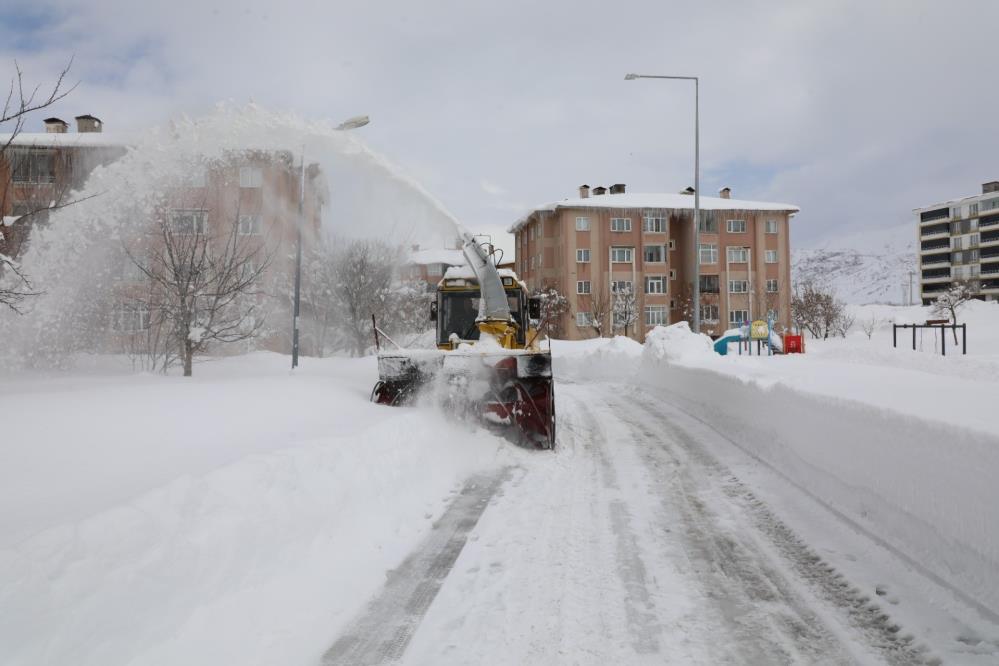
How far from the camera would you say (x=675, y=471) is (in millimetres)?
7152

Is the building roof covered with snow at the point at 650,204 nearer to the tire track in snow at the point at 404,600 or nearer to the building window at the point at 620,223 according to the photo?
the building window at the point at 620,223

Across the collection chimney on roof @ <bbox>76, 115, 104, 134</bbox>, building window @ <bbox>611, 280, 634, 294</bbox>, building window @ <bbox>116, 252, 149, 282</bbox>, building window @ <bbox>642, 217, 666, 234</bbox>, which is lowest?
building window @ <bbox>116, 252, 149, 282</bbox>

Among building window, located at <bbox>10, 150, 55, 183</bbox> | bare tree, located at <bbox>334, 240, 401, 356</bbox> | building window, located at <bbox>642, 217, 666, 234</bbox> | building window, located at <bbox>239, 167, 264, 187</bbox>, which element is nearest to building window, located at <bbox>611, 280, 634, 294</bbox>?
building window, located at <bbox>642, 217, 666, 234</bbox>

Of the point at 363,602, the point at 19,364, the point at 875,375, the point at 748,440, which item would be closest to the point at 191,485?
the point at 363,602

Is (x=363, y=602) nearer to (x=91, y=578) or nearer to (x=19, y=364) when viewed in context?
(x=91, y=578)

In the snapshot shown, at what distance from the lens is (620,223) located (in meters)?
49.4

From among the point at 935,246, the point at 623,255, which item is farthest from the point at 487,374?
the point at 935,246

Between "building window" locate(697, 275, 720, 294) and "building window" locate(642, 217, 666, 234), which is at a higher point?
"building window" locate(642, 217, 666, 234)

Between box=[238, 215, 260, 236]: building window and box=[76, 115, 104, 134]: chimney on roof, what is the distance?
2684mm

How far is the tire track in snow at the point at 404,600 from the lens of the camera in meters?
3.09

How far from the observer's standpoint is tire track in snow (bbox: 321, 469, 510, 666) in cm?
309

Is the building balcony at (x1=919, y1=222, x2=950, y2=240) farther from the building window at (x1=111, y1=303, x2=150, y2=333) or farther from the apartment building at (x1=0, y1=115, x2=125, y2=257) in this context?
the apartment building at (x1=0, y1=115, x2=125, y2=257)

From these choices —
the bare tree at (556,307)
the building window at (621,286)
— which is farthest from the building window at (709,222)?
the bare tree at (556,307)

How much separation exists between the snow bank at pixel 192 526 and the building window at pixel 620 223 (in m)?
44.6
